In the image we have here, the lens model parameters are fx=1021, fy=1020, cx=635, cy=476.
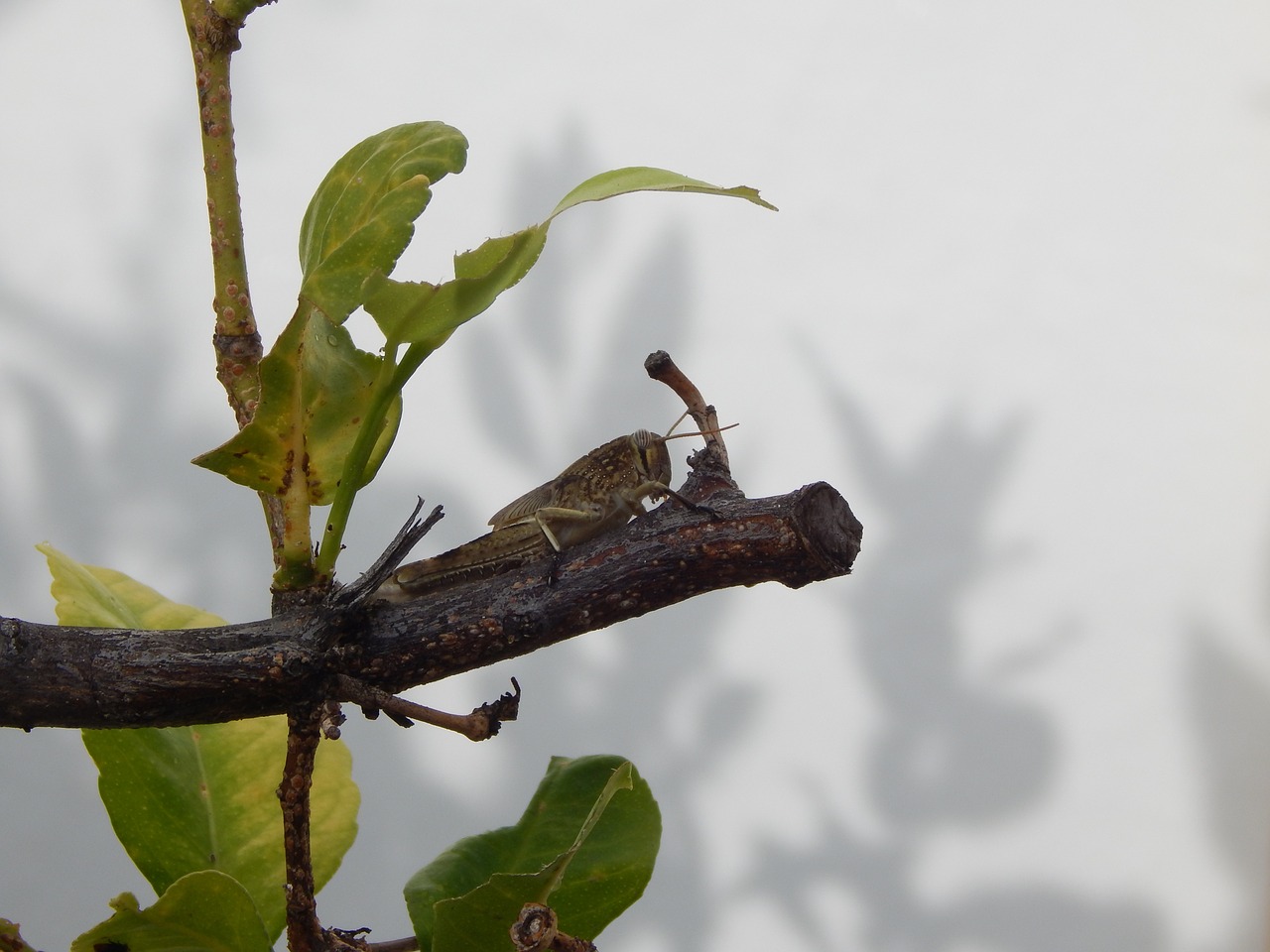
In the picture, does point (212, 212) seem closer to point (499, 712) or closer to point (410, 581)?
point (410, 581)

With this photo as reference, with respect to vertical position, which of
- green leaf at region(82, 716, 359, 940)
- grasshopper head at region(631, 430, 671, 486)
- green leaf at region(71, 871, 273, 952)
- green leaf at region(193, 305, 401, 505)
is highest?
grasshopper head at region(631, 430, 671, 486)

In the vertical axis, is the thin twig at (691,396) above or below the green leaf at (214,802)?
above

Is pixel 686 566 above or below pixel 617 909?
above

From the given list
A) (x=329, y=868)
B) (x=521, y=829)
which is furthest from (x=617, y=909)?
(x=329, y=868)

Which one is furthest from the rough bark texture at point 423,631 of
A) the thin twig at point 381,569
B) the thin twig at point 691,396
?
the thin twig at point 691,396

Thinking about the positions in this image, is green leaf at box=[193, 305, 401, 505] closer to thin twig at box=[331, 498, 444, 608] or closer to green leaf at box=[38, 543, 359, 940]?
thin twig at box=[331, 498, 444, 608]

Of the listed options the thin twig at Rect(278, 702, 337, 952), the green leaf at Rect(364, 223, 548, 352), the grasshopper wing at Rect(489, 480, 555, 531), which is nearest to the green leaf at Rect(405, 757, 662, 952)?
the thin twig at Rect(278, 702, 337, 952)

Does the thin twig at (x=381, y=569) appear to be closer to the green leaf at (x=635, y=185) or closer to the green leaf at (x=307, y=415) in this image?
the green leaf at (x=307, y=415)
